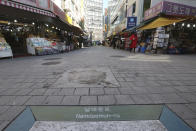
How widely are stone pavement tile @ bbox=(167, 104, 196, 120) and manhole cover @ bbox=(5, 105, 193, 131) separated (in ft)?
0.35

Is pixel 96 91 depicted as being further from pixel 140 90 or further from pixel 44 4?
pixel 44 4

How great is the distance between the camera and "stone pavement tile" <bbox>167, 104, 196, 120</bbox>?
5.48 ft

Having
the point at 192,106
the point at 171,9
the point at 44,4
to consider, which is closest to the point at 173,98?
the point at 192,106

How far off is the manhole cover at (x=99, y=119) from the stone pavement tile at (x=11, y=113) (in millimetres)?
102

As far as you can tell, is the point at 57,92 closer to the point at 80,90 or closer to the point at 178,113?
the point at 80,90

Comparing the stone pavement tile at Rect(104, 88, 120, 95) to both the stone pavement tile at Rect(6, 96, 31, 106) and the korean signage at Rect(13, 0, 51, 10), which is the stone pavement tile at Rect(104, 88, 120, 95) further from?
the korean signage at Rect(13, 0, 51, 10)

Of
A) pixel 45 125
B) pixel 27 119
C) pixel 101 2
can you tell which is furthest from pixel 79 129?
pixel 101 2

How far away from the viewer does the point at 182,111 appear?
5.90ft

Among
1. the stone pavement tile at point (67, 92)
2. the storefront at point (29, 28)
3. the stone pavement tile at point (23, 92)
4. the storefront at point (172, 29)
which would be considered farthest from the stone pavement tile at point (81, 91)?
the storefront at point (172, 29)

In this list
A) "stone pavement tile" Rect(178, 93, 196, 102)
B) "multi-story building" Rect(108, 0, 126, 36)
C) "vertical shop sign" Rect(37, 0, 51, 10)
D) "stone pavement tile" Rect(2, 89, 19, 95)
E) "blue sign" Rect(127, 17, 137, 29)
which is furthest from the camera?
"multi-story building" Rect(108, 0, 126, 36)

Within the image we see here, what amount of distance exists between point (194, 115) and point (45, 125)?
2.39 m

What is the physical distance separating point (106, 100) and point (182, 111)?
136 cm

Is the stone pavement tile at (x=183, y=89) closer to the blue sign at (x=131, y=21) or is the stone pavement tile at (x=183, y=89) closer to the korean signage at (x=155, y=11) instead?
the korean signage at (x=155, y=11)

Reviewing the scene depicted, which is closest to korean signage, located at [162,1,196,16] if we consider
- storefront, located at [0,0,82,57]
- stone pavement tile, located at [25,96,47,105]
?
storefront, located at [0,0,82,57]
